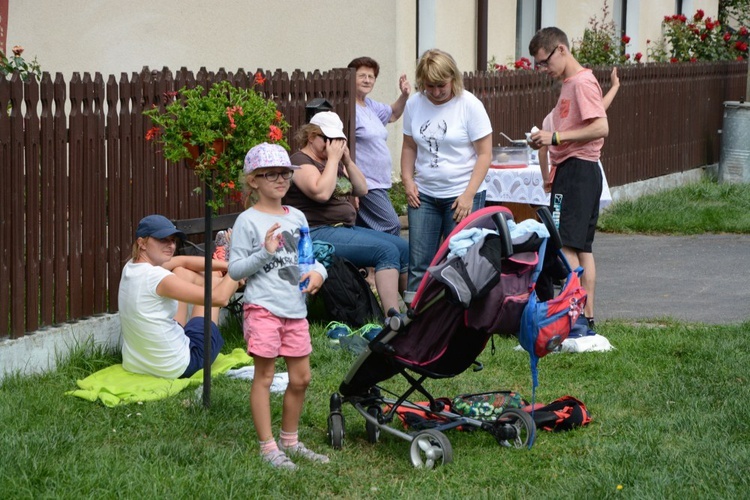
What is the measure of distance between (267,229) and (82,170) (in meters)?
2.20

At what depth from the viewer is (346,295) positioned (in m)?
8.23

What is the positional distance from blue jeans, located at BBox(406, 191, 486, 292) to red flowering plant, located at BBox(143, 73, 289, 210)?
2.33 meters

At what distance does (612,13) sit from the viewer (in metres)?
20.4

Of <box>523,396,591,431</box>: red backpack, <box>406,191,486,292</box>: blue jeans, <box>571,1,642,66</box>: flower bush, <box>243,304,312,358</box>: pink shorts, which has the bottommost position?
<box>523,396,591,431</box>: red backpack

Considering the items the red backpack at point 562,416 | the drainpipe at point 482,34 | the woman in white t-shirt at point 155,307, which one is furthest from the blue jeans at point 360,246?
the drainpipe at point 482,34

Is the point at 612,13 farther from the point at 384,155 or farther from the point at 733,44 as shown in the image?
the point at 384,155

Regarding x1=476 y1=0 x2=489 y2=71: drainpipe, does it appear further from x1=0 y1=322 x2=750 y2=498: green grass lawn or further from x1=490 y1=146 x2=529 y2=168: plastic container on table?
x1=0 y1=322 x2=750 y2=498: green grass lawn

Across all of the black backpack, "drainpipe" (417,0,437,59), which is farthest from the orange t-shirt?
"drainpipe" (417,0,437,59)

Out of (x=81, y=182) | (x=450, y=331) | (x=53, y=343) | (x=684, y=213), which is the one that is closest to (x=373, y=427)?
(x=450, y=331)

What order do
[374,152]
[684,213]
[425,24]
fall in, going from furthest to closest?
[425,24] → [684,213] → [374,152]

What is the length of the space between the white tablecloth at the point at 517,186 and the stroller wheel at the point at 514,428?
4.34m

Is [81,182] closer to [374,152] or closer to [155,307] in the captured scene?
[155,307]

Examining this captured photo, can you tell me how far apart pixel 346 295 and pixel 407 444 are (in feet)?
7.76

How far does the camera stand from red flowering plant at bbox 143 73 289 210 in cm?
599
